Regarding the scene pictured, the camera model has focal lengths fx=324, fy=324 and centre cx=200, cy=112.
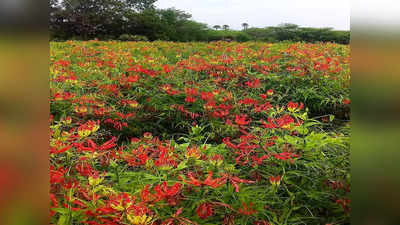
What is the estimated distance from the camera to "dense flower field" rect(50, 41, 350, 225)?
3.61 feet

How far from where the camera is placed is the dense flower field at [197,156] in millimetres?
1101

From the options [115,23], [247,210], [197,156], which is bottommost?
[247,210]

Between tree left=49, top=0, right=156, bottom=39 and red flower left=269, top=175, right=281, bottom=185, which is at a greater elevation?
tree left=49, top=0, right=156, bottom=39

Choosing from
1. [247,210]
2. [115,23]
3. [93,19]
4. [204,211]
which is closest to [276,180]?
[247,210]

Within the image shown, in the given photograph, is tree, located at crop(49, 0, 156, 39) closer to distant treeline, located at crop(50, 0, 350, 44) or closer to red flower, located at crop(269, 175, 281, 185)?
distant treeline, located at crop(50, 0, 350, 44)

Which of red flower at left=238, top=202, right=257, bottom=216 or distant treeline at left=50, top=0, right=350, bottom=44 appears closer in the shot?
red flower at left=238, top=202, right=257, bottom=216

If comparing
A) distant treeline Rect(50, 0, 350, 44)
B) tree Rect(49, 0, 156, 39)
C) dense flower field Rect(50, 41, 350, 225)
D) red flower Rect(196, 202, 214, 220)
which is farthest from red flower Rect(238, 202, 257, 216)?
tree Rect(49, 0, 156, 39)

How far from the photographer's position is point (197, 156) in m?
1.30

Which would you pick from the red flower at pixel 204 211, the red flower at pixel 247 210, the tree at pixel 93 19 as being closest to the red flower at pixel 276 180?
the red flower at pixel 247 210

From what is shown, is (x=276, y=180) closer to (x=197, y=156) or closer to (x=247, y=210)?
(x=247, y=210)

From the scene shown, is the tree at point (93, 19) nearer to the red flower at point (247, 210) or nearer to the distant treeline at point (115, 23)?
the distant treeline at point (115, 23)

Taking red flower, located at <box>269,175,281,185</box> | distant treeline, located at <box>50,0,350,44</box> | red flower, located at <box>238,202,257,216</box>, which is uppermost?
distant treeline, located at <box>50,0,350,44</box>
